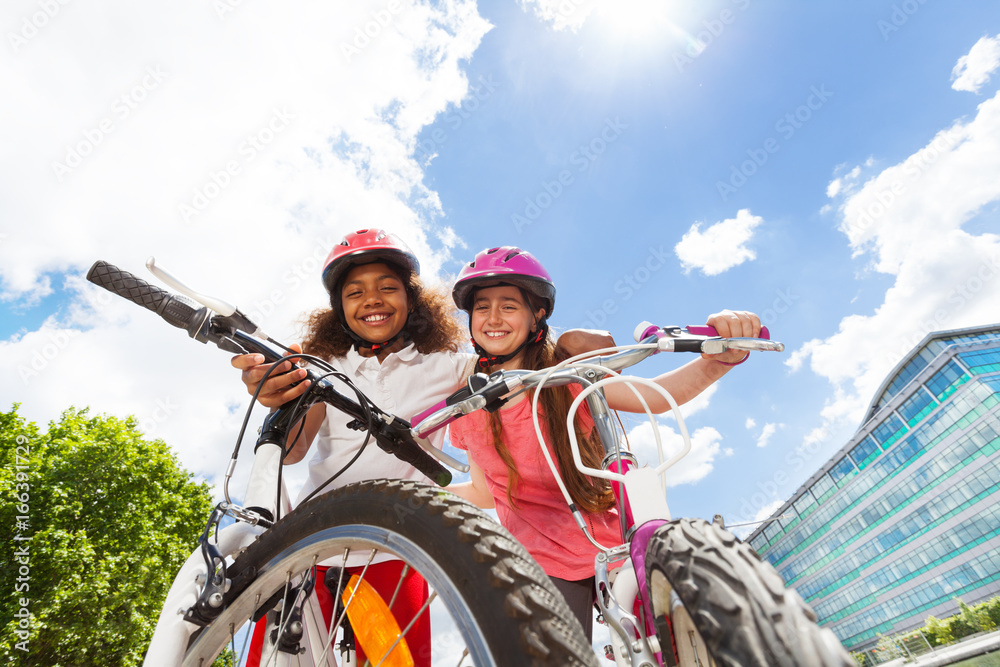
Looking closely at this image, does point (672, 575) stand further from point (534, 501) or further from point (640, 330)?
point (534, 501)

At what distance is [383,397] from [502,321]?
2.90ft

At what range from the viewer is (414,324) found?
339cm

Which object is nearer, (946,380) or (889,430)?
(946,380)

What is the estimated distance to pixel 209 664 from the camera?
180cm

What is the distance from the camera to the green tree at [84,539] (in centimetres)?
1061

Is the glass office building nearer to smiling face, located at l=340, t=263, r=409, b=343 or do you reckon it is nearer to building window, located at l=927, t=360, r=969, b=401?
building window, located at l=927, t=360, r=969, b=401

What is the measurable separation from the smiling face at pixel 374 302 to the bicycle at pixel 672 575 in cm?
130

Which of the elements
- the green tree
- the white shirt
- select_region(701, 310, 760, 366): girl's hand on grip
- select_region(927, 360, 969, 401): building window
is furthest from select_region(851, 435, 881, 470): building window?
the white shirt

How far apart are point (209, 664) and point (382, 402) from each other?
54.3 inches

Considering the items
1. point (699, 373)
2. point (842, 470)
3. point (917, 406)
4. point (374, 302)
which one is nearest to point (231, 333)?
point (374, 302)

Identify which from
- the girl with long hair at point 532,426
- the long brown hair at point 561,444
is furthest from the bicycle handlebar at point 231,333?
the long brown hair at point 561,444

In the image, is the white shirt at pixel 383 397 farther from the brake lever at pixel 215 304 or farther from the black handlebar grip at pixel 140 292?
the black handlebar grip at pixel 140 292

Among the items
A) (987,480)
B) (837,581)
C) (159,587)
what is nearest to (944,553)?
(987,480)

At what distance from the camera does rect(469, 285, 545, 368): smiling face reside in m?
3.12
